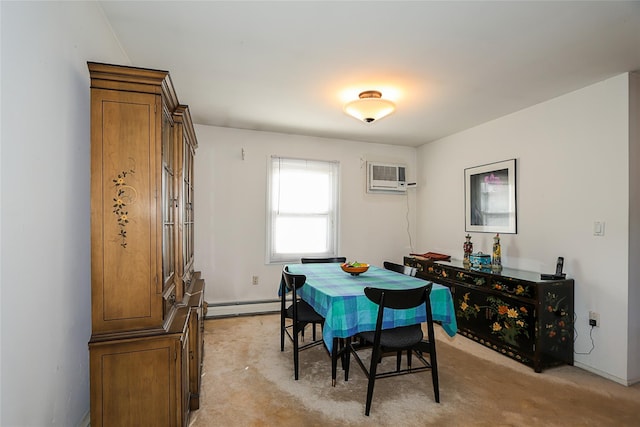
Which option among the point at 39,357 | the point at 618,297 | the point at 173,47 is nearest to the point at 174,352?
the point at 39,357

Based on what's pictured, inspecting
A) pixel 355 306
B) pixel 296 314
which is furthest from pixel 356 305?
pixel 296 314

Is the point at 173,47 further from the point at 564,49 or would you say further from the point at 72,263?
the point at 564,49

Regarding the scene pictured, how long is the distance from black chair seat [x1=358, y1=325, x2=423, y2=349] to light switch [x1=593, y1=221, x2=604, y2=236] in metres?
1.81

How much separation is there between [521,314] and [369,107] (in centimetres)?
228

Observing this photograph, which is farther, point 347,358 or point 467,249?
point 467,249

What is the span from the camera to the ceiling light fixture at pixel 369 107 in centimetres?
279

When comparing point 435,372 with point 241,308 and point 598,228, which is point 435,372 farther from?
point 241,308

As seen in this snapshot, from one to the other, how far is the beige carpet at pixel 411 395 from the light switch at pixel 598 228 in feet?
3.94

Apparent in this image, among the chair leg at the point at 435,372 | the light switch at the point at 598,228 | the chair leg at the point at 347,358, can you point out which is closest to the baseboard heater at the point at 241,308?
the chair leg at the point at 347,358

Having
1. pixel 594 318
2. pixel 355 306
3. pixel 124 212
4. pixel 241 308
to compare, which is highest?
pixel 124 212

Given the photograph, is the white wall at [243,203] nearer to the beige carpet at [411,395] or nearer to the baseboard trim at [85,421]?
the beige carpet at [411,395]

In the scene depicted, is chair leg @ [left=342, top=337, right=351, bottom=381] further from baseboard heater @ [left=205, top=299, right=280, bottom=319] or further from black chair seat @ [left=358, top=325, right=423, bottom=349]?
baseboard heater @ [left=205, top=299, right=280, bottom=319]

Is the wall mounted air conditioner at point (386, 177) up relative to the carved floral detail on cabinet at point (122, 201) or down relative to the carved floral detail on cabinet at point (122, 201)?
up

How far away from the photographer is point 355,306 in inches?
88.7
